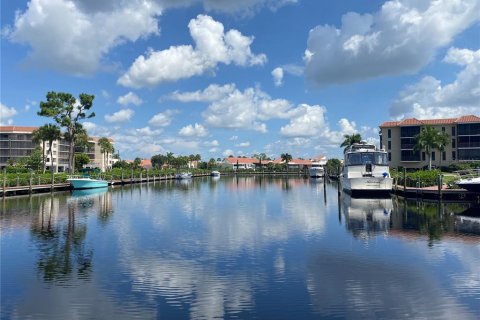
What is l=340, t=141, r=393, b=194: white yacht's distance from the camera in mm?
45625

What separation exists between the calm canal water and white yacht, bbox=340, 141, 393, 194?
617 inches

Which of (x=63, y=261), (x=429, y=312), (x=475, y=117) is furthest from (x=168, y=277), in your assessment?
(x=475, y=117)

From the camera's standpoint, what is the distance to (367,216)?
3225cm

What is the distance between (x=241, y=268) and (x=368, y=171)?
3465 centimetres

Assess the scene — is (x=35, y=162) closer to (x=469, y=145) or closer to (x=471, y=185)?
(x=471, y=185)

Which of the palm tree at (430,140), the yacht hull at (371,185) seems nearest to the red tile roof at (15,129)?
the palm tree at (430,140)

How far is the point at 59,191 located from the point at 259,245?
48.3m

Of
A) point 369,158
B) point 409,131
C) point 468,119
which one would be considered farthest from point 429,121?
point 369,158

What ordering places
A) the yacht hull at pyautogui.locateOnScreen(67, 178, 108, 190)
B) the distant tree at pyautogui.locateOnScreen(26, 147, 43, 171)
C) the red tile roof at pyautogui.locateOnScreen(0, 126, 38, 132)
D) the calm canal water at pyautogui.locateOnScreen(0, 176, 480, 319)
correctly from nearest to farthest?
the calm canal water at pyautogui.locateOnScreen(0, 176, 480, 319) < the yacht hull at pyautogui.locateOnScreen(67, 178, 108, 190) < the distant tree at pyautogui.locateOnScreen(26, 147, 43, 171) < the red tile roof at pyautogui.locateOnScreen(0, 126, 38, 132)

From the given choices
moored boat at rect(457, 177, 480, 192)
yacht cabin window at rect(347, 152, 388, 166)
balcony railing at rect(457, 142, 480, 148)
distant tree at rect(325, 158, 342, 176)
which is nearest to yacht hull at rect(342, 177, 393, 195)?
yacht cabin window at rect(347, 152, 388, 166)

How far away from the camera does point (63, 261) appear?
17547mm

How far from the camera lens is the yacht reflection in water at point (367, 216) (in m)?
25.6

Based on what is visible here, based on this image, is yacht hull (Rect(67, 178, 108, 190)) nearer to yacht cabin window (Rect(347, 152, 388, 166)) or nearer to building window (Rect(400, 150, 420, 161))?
yacht cabin window (Rect(347, 152, 388, 166))

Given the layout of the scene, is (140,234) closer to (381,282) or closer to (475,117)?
(381,282)
